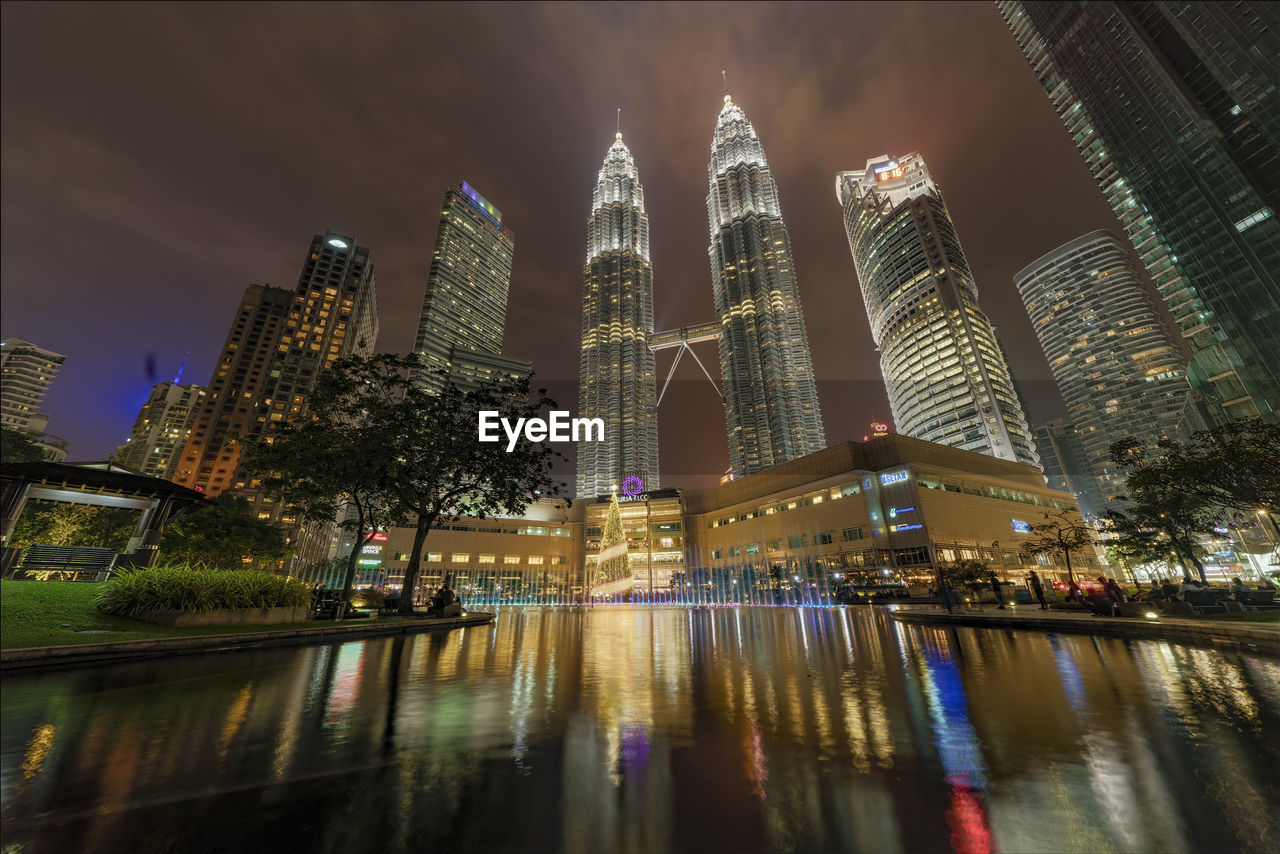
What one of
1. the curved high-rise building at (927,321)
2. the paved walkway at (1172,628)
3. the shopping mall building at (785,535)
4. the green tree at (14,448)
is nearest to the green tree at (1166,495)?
the paved walkway at (1172,628)

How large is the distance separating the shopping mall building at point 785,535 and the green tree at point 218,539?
42238 mm

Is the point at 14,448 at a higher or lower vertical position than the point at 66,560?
higher

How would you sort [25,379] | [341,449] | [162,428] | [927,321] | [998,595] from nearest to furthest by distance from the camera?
[341,449], [998,595], [927,321], [25,379], [162,428]

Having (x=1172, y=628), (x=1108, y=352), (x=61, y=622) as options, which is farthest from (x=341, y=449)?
(x=1108, y=352)

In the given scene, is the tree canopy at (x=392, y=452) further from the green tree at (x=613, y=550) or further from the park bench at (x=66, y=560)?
the green tree at (x=613, y=550)

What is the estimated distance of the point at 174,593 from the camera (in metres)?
14.1

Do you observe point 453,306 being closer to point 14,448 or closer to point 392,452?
point 14,448

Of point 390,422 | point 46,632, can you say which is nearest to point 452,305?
point 390,422

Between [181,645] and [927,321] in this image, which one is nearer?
[181,645]

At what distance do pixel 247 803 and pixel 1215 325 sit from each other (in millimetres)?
105592

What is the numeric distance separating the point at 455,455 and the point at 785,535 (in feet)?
231

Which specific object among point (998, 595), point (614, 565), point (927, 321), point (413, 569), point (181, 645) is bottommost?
point (181, 645)

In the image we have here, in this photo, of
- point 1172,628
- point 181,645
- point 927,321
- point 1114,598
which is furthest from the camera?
point 927,321

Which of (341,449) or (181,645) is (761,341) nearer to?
(341,449)
